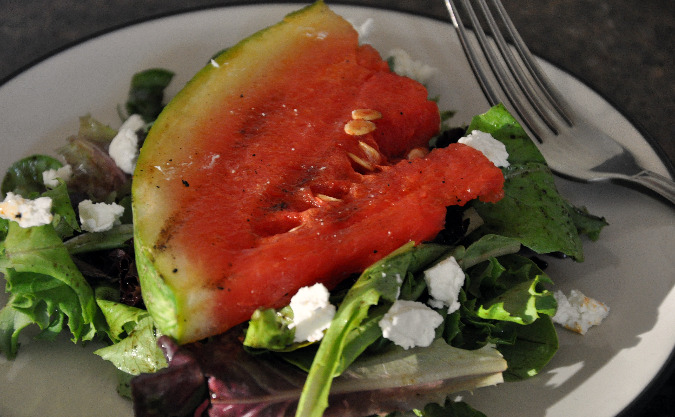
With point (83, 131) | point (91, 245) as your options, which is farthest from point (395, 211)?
point (83, 131)

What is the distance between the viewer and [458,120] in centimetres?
208

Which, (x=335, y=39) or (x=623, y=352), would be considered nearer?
(x=623, y=352)

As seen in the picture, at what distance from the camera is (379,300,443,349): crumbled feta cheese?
4.32 ft

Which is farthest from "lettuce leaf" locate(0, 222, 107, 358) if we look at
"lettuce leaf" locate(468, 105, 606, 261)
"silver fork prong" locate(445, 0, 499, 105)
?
"silver fork prong" locate(445, 0, 499, 105)

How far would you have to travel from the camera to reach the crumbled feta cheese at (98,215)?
1.63 meters

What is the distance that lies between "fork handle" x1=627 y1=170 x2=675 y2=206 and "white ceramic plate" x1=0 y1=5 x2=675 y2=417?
35mm

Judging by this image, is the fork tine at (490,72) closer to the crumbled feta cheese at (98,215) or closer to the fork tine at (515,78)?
the fork tine at (515,78)

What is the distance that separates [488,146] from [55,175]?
4.11 ft

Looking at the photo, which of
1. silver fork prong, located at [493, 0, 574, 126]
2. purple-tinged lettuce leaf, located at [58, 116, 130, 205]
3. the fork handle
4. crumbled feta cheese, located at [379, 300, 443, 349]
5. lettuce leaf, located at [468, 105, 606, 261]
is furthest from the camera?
silver fork prong, located at [493, 0, 574, 126]

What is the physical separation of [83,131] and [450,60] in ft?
4.23

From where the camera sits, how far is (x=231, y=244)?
137 centimetres

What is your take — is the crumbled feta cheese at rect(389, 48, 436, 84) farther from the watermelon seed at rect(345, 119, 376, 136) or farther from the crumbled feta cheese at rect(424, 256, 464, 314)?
the crumbled feta cheese at rect(424, 256, 464, 314)

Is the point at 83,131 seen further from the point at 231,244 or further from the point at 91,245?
the point at 231,244

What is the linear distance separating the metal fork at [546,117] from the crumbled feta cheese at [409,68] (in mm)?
154
